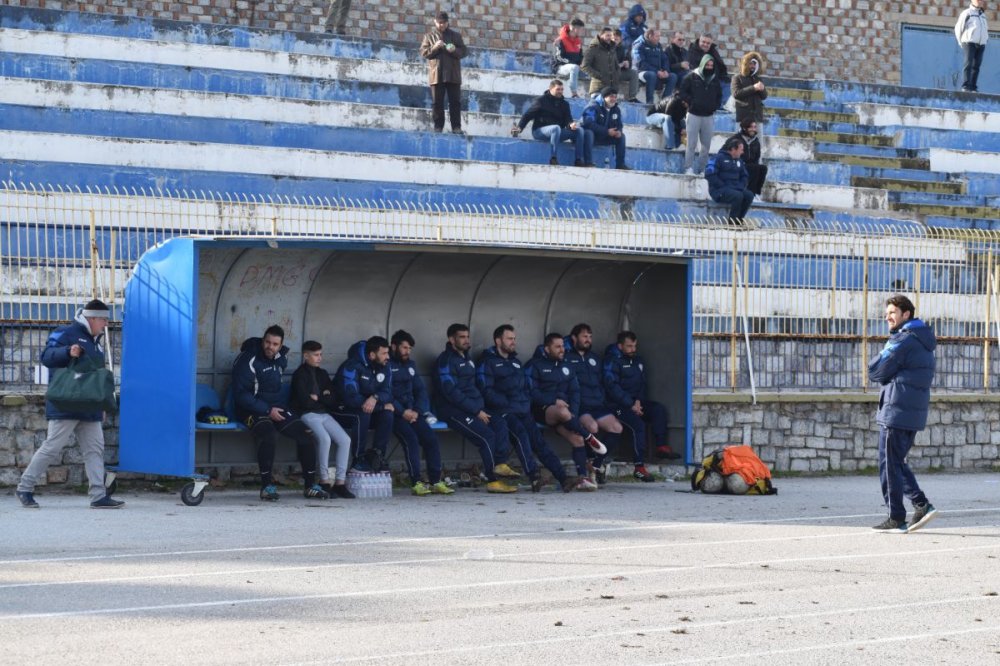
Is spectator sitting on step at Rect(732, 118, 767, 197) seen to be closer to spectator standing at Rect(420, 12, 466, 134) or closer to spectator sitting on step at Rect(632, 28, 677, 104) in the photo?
spectator standing at Rect(420, 12, 466, 134)

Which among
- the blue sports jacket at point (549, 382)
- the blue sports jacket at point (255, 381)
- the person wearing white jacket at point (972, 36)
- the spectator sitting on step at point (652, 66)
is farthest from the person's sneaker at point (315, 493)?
the person wearing white jacket at point (972, 36)

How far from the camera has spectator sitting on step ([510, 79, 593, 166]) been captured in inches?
960

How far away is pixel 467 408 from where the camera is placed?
16.3 meters

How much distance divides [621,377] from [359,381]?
324cm

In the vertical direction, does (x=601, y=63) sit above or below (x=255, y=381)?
above

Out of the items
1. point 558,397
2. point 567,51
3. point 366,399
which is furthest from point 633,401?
point 567,51

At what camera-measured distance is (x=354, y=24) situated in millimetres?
32438

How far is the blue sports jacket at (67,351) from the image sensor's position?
13.9 metres

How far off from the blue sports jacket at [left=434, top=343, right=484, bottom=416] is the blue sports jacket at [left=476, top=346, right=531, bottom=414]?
121 mm

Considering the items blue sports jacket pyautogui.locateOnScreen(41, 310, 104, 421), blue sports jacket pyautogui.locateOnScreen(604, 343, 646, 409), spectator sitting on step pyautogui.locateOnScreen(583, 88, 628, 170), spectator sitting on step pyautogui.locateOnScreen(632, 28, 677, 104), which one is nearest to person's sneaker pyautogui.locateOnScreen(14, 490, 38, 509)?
blue sports jacket pyautogui.locateOnScreen(41, 310, 104, 421)

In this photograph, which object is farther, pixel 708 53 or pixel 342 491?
pixel 708 53

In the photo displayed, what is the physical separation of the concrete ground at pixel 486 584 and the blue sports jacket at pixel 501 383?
2.00 meters

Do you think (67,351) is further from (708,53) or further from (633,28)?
(633,28)

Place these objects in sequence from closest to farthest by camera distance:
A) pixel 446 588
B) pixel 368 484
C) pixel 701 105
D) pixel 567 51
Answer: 1. pixel 446 588
2. pixel 368 484
3. pixel 701 105
4. pixel 567 51
